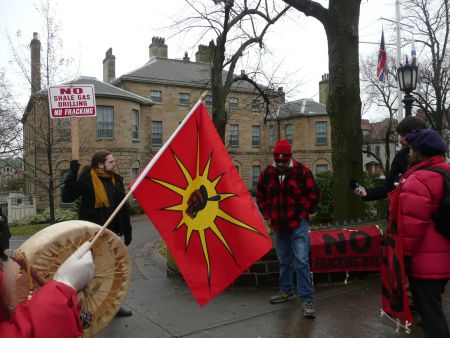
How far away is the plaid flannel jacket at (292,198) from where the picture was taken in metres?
4.36

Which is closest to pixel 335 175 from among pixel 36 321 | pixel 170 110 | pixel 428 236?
pixel 428 236

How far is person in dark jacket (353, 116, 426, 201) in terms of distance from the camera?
12.2 ft

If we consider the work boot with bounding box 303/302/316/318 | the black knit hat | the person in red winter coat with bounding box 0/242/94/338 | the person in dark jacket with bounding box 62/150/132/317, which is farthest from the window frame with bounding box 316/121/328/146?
the person in red winter coat with bounding box 0/242/94/338

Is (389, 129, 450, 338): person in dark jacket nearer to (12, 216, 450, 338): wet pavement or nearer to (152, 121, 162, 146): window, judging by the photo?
(12, 216, 450, 338): wet pavement

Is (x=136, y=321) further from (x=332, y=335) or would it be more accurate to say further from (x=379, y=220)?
(x=379, y=220)

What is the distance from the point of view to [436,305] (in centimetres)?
288

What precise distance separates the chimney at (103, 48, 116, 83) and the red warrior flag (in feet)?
117

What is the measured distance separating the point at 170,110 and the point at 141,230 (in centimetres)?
2307

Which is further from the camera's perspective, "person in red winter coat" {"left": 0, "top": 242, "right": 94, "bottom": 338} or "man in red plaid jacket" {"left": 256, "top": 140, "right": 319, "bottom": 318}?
"man in red plaid jacket" {"left": 256, "top": 140, "right": 319, "bottom": 318}

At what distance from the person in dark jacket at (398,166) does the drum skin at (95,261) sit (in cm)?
247

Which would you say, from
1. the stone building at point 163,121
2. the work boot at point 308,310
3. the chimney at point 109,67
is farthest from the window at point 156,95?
the work boot at point 308,310

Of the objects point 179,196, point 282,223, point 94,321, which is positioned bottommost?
point 94,321

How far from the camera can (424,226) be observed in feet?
9.36

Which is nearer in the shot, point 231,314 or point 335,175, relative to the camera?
point 231,314
